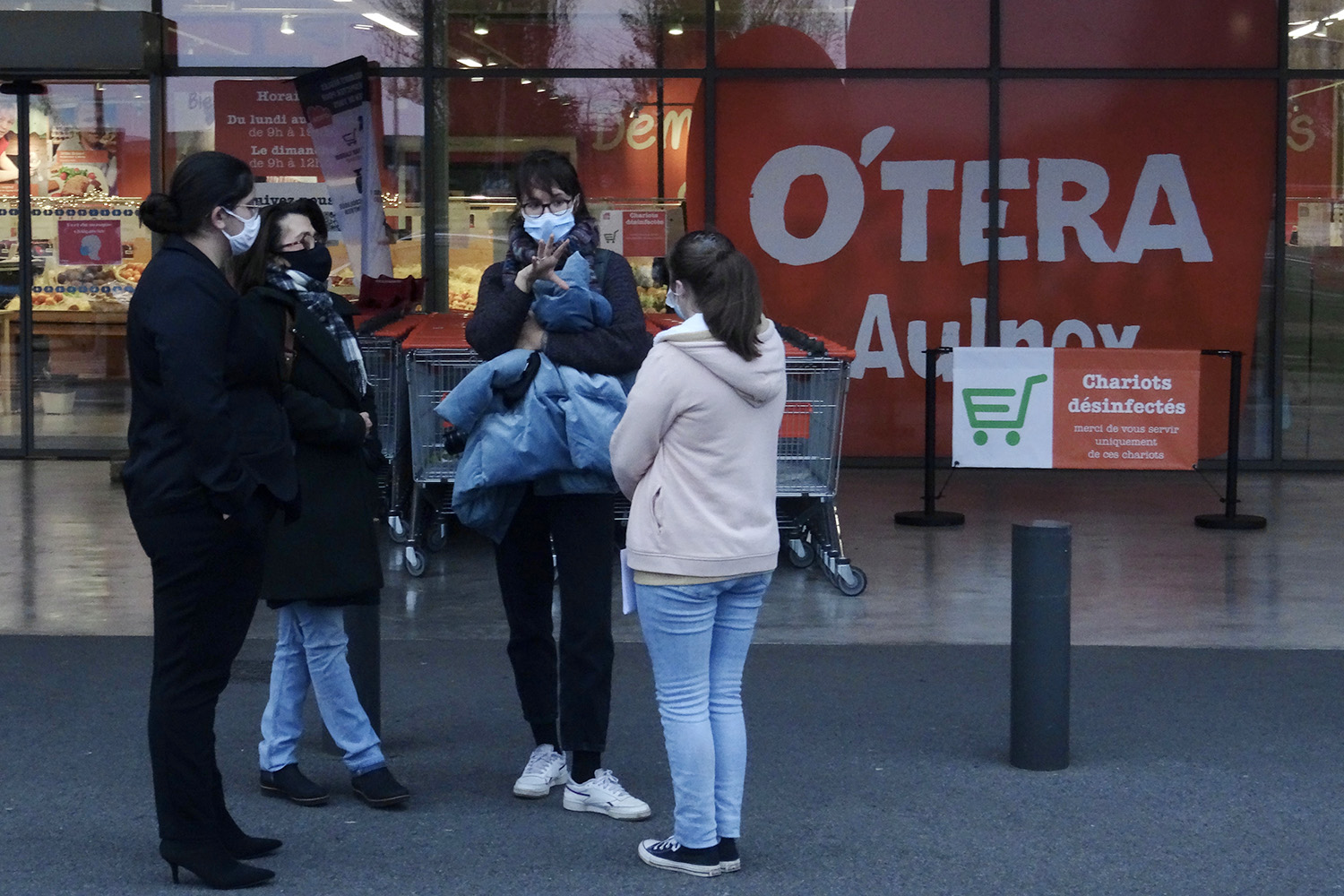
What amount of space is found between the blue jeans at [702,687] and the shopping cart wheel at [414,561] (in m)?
4.59

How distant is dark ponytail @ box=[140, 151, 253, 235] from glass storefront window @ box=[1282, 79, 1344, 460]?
10.6 m

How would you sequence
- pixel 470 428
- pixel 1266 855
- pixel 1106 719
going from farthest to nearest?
pixel 1106 719
pixel 470 428
pixel 1266 855

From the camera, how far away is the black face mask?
17.2 ft

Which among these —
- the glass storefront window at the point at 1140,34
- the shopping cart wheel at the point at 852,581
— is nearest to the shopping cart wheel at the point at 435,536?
the shopping cart wheel at the point at 852,581

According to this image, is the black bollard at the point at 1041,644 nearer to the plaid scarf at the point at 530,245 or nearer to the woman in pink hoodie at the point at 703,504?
the woman in pink hoodie at the point at 703,504

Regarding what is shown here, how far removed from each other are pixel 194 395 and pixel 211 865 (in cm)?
131

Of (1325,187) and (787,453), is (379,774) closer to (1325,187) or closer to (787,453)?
(787,453)

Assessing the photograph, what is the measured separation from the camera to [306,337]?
5.16 m

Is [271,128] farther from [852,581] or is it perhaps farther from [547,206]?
[547,206]

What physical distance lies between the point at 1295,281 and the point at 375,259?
284 inches

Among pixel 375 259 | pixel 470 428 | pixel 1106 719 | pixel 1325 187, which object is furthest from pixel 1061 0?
pixel 470 428

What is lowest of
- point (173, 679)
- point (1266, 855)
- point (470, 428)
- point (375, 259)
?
point (1266, 855)

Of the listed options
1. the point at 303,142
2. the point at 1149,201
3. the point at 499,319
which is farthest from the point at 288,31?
the point at 499,319

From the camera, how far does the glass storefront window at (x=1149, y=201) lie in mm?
13203
